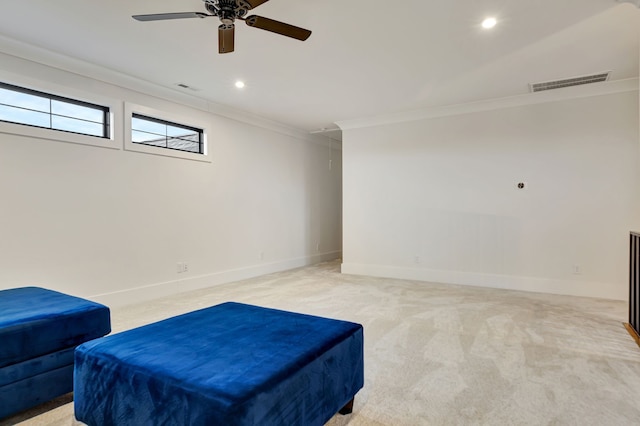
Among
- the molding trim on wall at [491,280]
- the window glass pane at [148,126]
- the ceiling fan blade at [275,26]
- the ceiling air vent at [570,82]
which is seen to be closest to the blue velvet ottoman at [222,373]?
the ceiling fan blade at [275,26]

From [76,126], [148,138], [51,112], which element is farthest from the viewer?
[148,138]

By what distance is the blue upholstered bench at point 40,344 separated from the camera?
1.77m

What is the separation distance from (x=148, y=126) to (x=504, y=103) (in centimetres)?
502

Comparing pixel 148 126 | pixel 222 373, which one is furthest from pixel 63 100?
pixel 222 373

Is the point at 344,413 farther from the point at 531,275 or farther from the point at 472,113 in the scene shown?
the point at 472,113

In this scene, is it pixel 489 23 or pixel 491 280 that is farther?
pixel 491 280

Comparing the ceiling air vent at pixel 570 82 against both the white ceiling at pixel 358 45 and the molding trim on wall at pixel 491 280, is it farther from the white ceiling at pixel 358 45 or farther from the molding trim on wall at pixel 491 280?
the molding trim on wall at pixel 491 280

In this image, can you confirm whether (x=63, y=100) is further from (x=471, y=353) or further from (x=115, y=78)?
(x=471, y=353)

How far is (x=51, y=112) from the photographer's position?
3.63 metres

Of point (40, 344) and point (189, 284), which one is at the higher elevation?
point (40, 344)

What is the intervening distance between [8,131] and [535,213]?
6246mm

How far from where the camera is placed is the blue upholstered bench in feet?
5.81

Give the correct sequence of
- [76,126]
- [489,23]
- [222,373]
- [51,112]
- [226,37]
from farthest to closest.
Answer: [76,126]
[51,112]
[489,23]
[226,37]
[222,373]

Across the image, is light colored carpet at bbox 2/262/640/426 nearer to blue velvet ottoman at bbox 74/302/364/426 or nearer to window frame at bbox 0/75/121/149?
blue velvet ottoman at bbox 74/302/364/426
